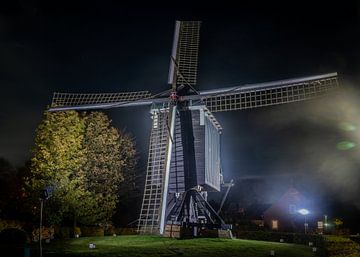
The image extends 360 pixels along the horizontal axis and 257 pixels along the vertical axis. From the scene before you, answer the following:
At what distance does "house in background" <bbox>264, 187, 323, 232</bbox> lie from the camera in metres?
60.1

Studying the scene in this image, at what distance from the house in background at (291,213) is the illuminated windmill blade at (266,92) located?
3577 cm

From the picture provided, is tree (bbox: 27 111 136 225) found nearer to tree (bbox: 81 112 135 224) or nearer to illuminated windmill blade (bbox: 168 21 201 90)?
tree (bbox: 81 112 135 224)

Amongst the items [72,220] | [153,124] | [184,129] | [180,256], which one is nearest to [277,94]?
[184,129]

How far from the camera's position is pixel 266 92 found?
94.2 ft

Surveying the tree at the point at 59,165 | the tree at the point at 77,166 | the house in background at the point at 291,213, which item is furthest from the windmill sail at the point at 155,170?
the house in background at the point at 291,213

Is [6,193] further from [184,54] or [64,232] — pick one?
[184,54]

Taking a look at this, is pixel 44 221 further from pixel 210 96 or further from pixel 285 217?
pixel 285 217

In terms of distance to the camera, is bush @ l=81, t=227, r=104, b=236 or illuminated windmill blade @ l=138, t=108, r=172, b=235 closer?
illuminated windmill blade @ l=138, t=108, r=172, b=235

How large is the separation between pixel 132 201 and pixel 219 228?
14.0 meters

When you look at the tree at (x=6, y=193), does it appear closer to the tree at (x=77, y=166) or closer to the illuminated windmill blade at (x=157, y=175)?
the tree at (x=77, y=166)

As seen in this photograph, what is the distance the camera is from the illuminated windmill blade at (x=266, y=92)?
27.2 m

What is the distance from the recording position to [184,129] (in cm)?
2852

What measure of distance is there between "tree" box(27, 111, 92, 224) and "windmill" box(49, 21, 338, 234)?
4.31ft

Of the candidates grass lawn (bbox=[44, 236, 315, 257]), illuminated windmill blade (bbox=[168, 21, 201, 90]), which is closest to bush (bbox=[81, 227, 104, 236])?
grass lawn (bbox=[44, 236, 315, 257])
